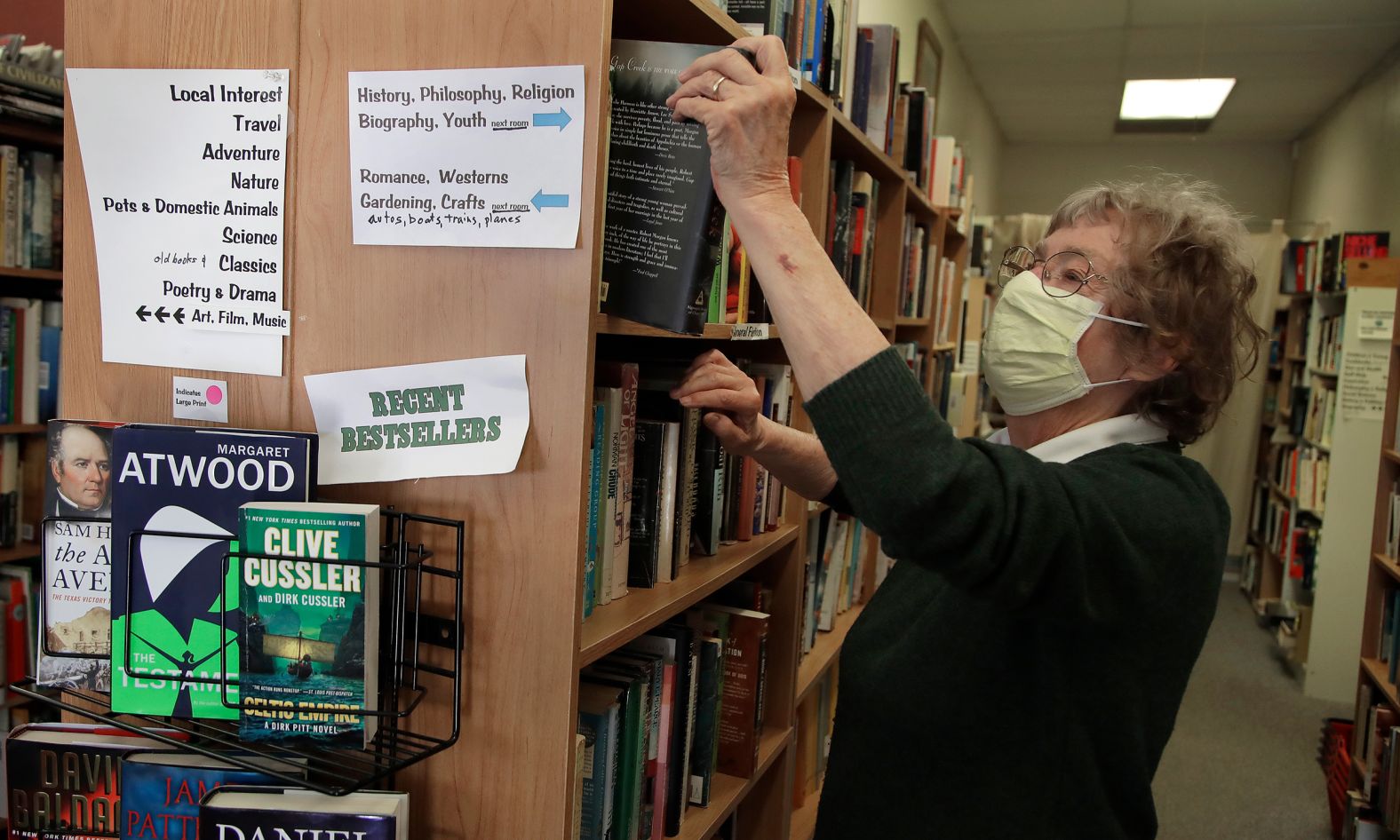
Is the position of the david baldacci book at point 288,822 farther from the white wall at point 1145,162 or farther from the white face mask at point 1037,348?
the white wall at point 1145,162

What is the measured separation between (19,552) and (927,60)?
464cm

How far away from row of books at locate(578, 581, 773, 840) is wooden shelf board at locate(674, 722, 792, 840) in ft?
0.05

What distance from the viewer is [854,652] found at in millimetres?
1299

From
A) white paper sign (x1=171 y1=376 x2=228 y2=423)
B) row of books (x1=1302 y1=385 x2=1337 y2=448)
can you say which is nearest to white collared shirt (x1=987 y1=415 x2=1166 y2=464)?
white paper sign (x1=171 y1=376 x2=228 y2=423)

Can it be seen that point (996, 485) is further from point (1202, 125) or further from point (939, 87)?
point (1202, 125)

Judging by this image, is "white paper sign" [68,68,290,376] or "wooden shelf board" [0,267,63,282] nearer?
"white paper sign" [68,68,290,376]

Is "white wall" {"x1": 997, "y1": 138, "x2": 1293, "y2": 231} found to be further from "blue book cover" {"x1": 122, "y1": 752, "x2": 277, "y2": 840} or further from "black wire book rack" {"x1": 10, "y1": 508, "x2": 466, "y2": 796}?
"blue book cover" {"x1": 122, "y1": 752, "x2": 277, "y2": 840}

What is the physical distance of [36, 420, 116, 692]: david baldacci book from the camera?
94cm

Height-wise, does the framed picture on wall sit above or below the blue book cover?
above

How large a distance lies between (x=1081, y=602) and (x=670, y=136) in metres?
0.63

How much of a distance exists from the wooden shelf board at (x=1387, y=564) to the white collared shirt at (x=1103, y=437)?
2.76m

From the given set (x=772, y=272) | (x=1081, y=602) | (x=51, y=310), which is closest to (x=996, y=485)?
(x=1081, y=602)

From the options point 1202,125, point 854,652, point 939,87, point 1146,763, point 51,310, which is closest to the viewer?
point 1146,763

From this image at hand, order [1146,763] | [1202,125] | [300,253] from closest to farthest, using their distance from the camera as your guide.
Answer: [300,253] < [1146,763] < [1202,125]
